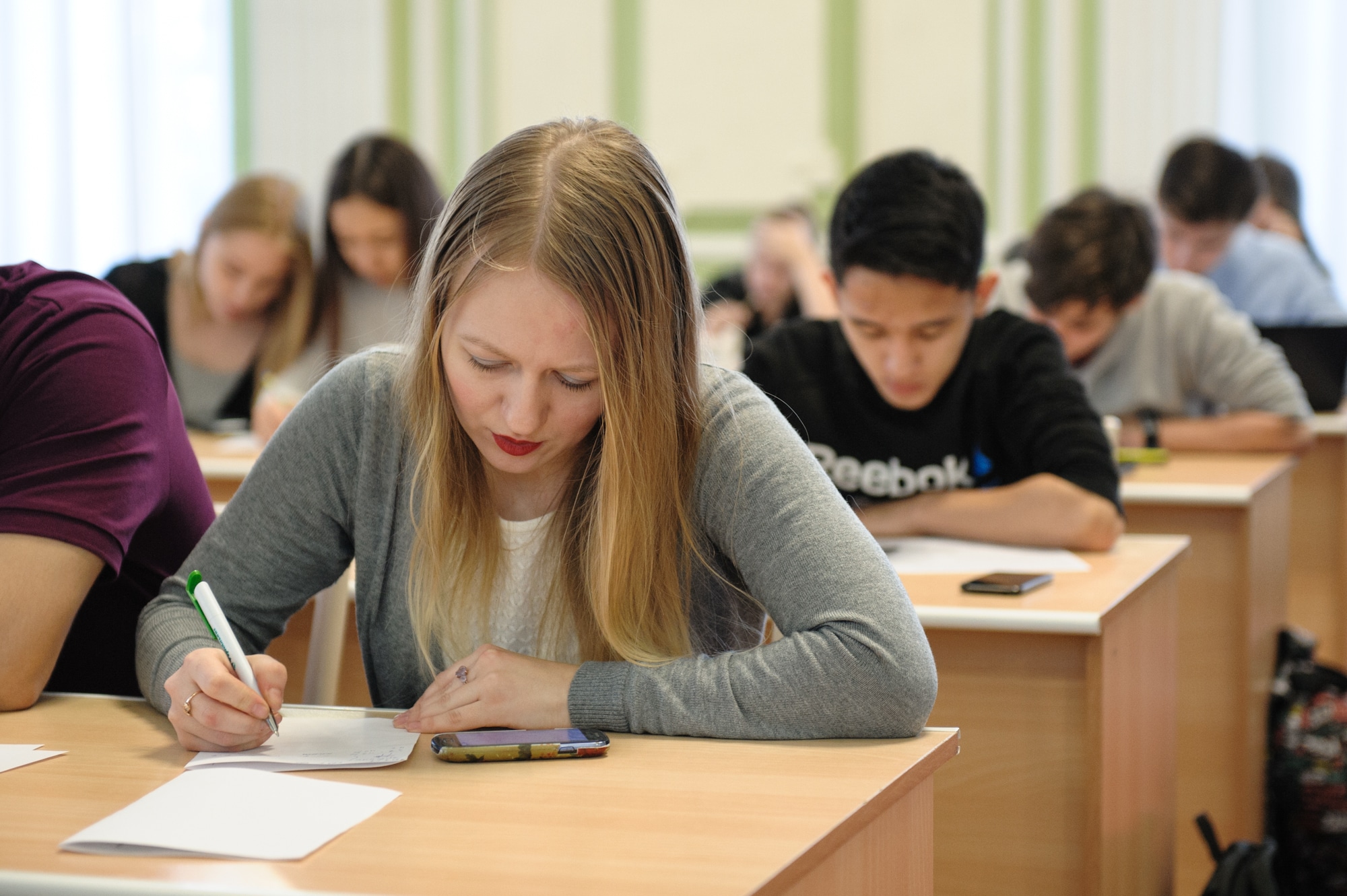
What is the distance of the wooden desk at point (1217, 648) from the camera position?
2238 millimetres

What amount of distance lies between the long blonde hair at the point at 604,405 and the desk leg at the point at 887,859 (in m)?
0.26

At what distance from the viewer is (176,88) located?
5.21 m

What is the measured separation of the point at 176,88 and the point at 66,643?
4314 mm

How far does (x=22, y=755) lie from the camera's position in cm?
104

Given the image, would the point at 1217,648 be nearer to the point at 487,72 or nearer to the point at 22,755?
the point at 22,755

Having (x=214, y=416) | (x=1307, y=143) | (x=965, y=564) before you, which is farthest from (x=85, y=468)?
(x=1307, y=143)

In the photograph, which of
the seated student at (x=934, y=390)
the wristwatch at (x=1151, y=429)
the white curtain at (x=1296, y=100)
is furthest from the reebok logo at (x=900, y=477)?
the white curtain at (x=1296, y=100)

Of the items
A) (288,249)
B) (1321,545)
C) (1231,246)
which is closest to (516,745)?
(288,249)

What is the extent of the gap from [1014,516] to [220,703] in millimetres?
1171

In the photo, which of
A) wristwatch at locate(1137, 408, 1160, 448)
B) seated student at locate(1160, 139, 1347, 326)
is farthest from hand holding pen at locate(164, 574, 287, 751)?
seated student at locate(1160, 139, 1347, 326)

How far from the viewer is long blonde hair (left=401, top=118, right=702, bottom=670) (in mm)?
1141

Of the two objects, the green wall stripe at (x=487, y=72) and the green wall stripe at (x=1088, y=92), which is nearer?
the green wall stripe at (x=1088, y=92)

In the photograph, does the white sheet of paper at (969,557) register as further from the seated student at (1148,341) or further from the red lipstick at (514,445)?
the seated student at (1148,341)

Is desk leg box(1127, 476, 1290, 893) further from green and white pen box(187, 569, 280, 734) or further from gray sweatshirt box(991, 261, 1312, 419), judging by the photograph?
green and white pen box(187, 569, 280, 734)
